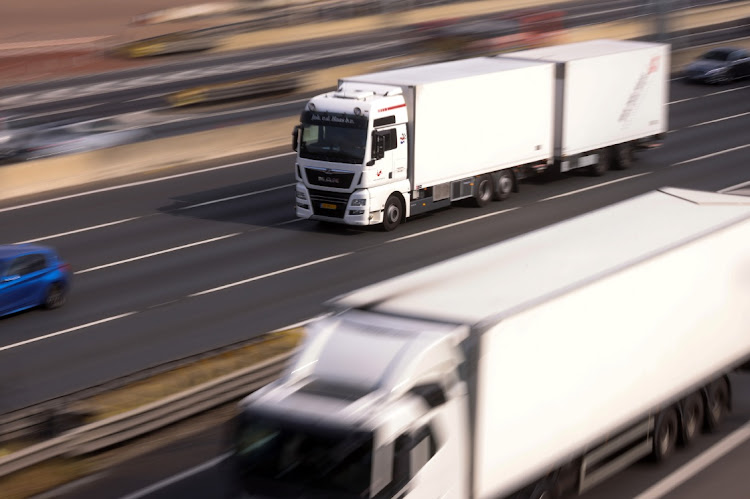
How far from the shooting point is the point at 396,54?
62.1 m

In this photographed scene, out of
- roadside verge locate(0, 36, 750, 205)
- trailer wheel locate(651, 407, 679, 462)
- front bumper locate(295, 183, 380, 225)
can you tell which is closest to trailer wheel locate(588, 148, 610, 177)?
front bumper locate(295, 183, 380, 225)

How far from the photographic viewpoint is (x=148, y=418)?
611 inches

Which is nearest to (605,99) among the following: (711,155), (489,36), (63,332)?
(711,155)

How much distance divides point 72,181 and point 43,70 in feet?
109

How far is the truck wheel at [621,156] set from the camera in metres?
34.7

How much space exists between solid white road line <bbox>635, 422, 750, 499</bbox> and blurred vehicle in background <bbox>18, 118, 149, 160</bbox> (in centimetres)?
2671

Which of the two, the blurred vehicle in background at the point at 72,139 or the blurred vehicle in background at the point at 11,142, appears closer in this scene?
the blurred vehicle in background at the point at 72,139

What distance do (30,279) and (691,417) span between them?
1351 centimetres

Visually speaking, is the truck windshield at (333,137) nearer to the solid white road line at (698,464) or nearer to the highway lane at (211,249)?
the highway lane at (211,249)

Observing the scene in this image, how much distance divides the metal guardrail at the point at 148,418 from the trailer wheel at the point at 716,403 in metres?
6.00

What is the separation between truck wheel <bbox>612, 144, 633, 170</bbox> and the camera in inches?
1364

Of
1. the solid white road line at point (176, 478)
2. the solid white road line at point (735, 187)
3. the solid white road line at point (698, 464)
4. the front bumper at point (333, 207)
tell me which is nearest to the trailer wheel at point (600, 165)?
the solid white road line at point (735, 187)

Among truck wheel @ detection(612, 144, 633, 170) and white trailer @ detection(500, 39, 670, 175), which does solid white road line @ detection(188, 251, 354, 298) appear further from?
truck wheel @ detection(612, 144, 633, 170)

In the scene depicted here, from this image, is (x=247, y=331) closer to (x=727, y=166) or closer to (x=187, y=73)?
(x=727, y=166)
